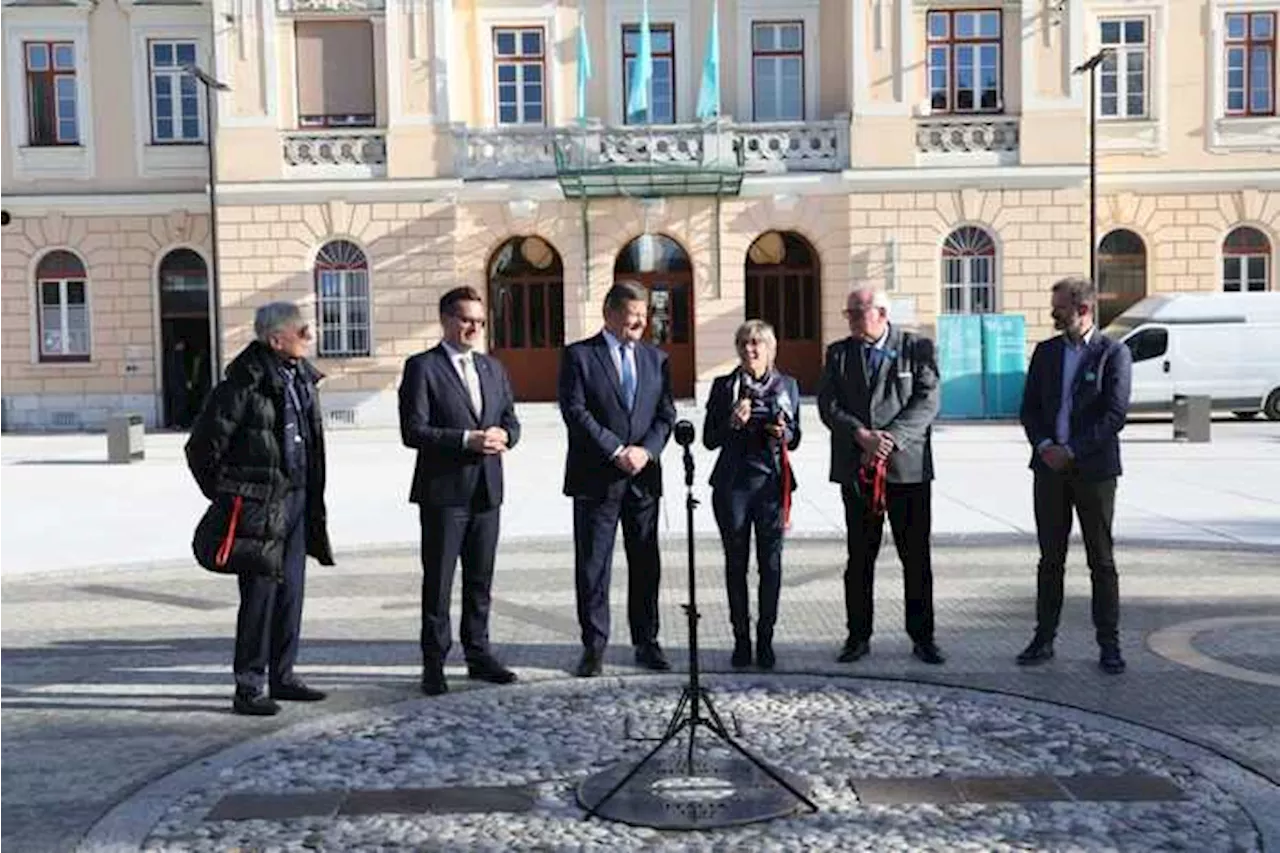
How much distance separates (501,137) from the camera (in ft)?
94.4

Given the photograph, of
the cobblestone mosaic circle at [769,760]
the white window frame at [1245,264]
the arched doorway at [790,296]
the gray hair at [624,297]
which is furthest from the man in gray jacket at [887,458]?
the white window frame at [1245,264]

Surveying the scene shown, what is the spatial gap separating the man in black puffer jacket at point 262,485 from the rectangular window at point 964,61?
79.1ft

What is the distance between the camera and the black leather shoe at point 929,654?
24.3 feet

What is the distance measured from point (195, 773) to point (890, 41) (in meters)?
25.4

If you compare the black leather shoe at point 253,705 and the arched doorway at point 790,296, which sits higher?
the arched doorway at point 790,296

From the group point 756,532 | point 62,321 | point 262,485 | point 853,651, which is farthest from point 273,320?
point 62,321

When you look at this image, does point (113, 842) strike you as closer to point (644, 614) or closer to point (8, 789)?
point (8, 789)

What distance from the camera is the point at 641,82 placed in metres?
28.2

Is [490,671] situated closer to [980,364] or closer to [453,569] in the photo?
[453,569]

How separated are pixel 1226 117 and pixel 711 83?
1117 centimetres

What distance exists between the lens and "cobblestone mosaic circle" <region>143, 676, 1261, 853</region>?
482 cm

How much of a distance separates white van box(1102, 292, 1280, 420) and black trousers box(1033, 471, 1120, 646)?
811 inches

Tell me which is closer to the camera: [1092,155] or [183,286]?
[1092,155]

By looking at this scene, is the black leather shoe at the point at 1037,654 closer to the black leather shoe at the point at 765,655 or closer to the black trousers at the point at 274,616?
the black leather shoe at the point at 765,655
